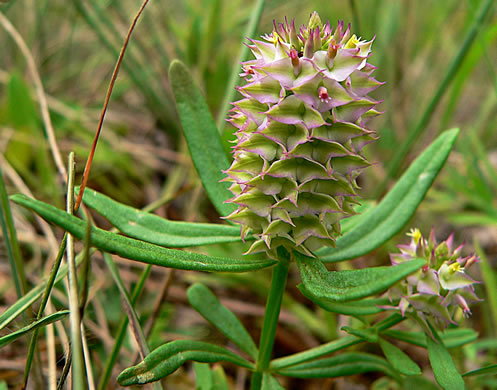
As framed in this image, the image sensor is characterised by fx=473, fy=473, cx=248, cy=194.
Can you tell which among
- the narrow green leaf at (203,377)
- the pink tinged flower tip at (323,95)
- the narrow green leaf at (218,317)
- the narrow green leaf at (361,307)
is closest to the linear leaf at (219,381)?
the narrow green leaf at (203,377)

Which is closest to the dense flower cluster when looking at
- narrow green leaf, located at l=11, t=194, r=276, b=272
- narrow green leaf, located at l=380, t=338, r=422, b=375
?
narrow green leaf, located at l=11, t=194, r=276, b=272

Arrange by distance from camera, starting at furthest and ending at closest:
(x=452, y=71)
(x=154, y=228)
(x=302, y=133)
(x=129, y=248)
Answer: (x=452, y=71) → (x=154, y=228) → (x=302, y=133) → (x=129, y=248)

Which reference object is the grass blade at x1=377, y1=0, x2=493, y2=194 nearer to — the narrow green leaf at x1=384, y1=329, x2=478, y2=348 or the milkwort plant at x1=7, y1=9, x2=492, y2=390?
the milkwort plant at x1=7, y1=9, x2=492, y2=390

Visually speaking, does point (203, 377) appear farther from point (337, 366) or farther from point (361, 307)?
point (361, 307)

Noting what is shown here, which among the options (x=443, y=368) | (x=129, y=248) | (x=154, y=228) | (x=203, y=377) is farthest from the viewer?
(x=203, y=377)

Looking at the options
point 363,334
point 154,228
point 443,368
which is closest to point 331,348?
point 363,334

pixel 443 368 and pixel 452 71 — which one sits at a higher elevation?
pixel 452 71

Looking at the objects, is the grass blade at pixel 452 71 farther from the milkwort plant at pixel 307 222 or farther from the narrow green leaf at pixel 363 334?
the narrow green leaf at pixel 363 334

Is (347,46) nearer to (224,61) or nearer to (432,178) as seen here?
(432,178)
